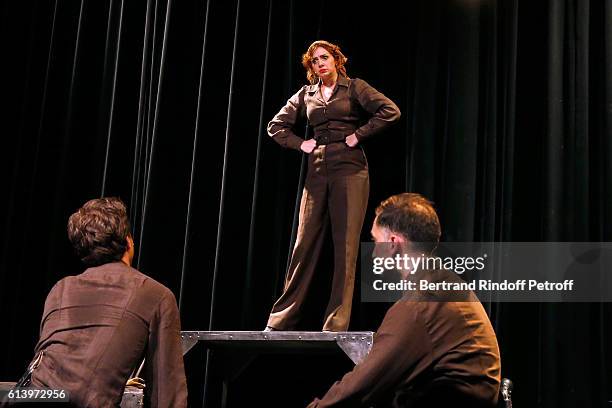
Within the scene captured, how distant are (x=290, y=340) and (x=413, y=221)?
1.01m

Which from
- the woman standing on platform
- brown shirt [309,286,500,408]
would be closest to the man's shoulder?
brown shirt [309,286,500,408]

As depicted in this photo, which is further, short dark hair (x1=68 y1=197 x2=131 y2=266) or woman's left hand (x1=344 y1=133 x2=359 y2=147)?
woman's left hand (x1=344 y1=133 x2=359 y2=147)

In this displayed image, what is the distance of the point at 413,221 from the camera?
7.70 feet

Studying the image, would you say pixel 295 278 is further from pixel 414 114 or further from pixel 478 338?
pixel 478 338

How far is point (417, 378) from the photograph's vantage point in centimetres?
215

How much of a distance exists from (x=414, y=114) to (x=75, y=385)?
2.32 m

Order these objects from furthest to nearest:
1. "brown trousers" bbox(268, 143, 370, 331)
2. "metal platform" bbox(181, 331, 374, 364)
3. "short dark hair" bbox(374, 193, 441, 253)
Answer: "brown trousers" bbox(268, 143, 370, 331) < "metal platform" bbox(181, 331, 374, 364) < "short dark hair" bbox(374, 193, 441, 253)

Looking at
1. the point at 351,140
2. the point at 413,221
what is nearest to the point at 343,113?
the point at 351,140

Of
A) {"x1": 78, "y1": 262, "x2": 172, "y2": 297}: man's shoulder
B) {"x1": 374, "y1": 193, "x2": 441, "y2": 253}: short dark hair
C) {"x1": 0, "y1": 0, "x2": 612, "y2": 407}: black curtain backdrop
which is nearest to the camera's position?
{"x1": 374, "y1": 193, "x2": 441, "y2": 253}: short dark hair

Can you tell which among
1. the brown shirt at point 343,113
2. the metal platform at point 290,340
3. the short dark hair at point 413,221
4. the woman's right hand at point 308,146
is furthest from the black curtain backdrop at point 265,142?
the short dark hair at point 413,221

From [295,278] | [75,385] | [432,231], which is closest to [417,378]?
[432,231]

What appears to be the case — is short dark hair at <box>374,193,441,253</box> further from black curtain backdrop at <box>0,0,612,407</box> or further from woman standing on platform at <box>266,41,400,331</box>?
black curtain backdrop at <box>0,0,612,407</box>

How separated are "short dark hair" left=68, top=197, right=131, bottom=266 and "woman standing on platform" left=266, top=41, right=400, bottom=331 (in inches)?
42.8

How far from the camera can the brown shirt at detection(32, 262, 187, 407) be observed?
238 cm
